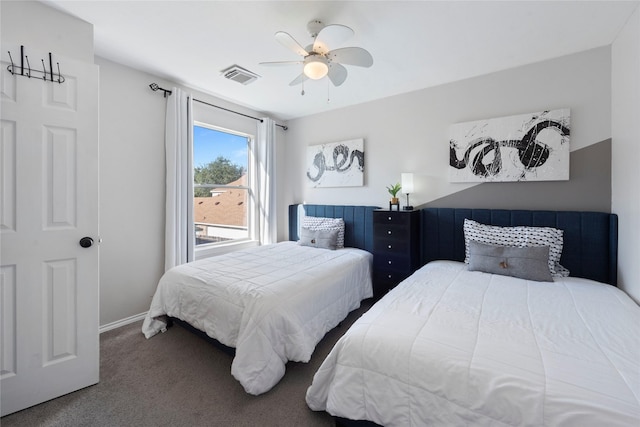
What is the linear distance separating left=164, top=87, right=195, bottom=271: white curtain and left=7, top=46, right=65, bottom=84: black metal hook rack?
1283 millimetres

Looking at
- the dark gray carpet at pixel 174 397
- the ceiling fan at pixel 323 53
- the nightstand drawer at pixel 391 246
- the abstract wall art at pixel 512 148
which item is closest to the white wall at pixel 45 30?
the ceiling fan at pixel 323 53

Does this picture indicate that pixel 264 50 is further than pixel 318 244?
No

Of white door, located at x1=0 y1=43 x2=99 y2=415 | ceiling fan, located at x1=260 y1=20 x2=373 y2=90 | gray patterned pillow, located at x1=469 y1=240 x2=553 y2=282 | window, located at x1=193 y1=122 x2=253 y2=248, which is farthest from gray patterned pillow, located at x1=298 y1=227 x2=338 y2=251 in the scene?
white door, located at x1=0 y1=43 x2=99 y2=415

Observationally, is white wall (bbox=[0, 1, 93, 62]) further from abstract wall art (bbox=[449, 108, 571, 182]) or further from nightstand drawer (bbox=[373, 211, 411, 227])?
abstract wall art (bbox=[449, 108, 571, 182])

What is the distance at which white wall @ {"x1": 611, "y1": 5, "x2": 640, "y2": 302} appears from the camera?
6.15ft

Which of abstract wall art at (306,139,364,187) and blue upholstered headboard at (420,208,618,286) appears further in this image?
abstract wall art at (306,139,364,187)

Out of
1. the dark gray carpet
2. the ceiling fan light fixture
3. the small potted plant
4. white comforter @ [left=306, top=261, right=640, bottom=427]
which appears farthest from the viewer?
the small potted plant

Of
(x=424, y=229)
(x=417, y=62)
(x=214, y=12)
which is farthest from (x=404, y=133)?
(x=214, y=12)

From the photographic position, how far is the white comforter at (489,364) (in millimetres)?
959

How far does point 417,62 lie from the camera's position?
261 centimetres

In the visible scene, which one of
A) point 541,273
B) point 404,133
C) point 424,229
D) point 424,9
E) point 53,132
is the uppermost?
point 424,9

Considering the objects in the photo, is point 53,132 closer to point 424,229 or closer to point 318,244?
point 318,244

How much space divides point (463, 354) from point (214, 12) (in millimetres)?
2658

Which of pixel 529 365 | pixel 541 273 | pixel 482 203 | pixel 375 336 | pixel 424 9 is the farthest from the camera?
pixel 482 203
